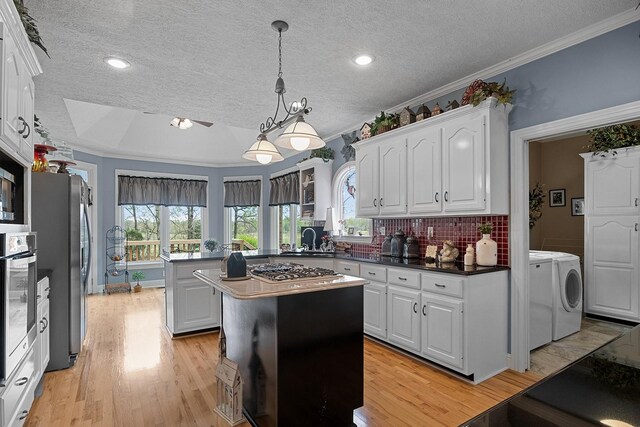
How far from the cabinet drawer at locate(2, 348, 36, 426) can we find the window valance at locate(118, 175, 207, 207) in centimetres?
478

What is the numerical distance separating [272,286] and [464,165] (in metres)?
2.08

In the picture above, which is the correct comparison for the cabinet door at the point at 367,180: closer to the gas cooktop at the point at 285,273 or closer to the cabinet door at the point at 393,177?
the cabinet door at the point at 393,177

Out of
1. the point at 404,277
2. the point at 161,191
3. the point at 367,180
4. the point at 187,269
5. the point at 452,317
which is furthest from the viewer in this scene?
the point at 161,191

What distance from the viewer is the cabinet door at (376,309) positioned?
3.51 meters

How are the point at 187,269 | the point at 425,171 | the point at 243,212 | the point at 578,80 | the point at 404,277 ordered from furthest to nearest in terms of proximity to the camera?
1. the point at 243,212
2. the point at 187,269
3. the point at 425,171
4. the point at 404,277
5. the point at 578,80

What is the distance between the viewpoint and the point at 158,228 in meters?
6.96

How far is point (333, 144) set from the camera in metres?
5.34

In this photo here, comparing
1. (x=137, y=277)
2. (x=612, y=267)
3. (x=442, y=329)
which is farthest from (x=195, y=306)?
(x=612, y=267)

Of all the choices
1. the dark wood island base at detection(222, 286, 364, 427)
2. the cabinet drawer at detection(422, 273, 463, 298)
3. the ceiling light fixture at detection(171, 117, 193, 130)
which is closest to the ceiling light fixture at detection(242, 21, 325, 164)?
the dark wood island base at detection(222, 286, 364, 427)

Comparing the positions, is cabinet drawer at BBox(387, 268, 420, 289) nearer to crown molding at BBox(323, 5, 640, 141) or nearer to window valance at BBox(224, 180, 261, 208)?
crown molding at BBox(323, 5, 640, 141)

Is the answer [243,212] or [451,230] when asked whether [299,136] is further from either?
[243,212]

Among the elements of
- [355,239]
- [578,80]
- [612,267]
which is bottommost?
[612,267]

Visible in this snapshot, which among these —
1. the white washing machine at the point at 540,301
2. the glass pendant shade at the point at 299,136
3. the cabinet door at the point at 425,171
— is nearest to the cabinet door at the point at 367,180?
the cabinet door at the point at 425,171

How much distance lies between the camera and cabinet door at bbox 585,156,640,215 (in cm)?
421
